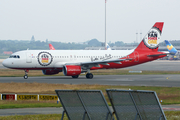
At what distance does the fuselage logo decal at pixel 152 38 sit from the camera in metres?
50.8

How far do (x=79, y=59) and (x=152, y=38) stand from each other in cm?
1306

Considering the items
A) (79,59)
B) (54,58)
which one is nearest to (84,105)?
(54,58)

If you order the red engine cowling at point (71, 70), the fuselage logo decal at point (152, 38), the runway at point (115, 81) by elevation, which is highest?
the fuselage logo decal at point (152, 38)

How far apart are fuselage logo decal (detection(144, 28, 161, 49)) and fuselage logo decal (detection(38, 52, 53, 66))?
1671 cm

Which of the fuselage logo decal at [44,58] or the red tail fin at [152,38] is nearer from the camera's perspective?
the fuselage logo decal at [44,58]

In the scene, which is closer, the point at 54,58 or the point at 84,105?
the point at 84,105

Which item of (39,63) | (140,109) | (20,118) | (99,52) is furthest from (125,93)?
(99,52)

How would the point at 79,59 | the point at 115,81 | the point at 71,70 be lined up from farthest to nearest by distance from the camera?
the point at 79,59 → the point at 71,70 → the point at 115,81

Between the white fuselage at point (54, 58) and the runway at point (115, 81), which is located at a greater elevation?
the white fuselage at point (54, 58)

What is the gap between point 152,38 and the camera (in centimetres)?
5081

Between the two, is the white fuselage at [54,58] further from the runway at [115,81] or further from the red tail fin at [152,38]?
the red tail fin at [152,38]


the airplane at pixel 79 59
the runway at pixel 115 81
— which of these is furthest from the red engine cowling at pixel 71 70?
the runway at pixel 115 81

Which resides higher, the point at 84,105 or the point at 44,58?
the point at 84,105

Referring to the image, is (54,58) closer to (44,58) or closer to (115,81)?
(44,58)
